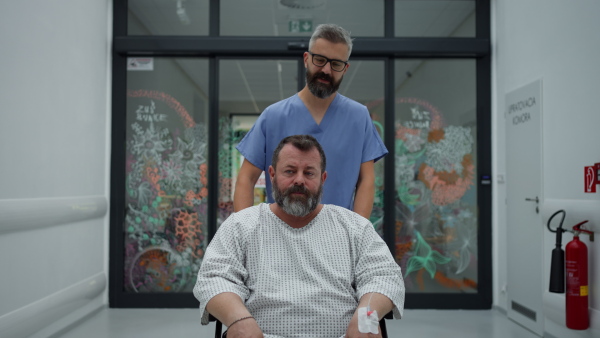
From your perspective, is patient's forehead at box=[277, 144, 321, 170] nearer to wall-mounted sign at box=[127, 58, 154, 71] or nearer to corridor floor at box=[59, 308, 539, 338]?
corridor floor at box=[59, 308, 539, 338]

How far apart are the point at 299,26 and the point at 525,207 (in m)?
2.38

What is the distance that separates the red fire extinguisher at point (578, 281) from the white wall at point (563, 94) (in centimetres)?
5

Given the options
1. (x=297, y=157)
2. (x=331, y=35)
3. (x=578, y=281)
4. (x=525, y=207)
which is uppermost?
(x=331, y=35)

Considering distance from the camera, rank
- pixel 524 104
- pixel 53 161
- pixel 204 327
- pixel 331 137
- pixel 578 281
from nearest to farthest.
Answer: pixel 331 137 → pixel 578 281 → pixel 53 161 → pixel 524 104 → pixel 204 327

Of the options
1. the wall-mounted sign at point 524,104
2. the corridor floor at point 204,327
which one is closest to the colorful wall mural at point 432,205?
the corridor floor at point 204,327

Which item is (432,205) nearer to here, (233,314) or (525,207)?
(525,207)

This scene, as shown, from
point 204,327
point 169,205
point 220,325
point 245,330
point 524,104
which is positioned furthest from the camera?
point 169,205

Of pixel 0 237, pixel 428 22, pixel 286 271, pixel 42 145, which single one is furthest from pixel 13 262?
pixel 428 22

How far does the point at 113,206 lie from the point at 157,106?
0.95 metres

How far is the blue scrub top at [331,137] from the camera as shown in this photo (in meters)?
2.02

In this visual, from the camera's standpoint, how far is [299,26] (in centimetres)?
473

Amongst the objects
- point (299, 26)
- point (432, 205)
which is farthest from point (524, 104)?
point (299, 26)

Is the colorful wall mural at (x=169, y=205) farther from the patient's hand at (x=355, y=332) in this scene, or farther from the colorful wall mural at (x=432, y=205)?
the patient's hand at (x=355, y=332)

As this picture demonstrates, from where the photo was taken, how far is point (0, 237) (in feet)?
9.33
